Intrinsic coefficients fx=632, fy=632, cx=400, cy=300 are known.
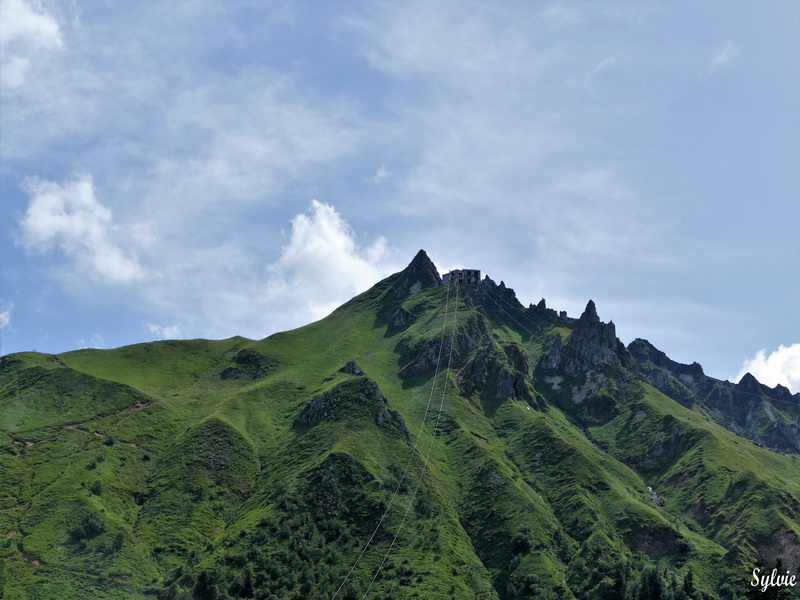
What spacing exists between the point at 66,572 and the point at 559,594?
13952cm

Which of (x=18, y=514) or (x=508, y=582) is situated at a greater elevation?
(x=18, y=514)

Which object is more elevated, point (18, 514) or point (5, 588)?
point (18, 514)

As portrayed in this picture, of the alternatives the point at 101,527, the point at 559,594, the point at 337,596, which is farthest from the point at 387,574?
the point at 101,527

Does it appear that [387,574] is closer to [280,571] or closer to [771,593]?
[280,571]

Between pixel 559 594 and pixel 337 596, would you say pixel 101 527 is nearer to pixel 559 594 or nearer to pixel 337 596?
pixel 337 596

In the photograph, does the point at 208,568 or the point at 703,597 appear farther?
the point at 703,597

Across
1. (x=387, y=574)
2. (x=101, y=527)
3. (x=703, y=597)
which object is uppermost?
(x=101, y=527)

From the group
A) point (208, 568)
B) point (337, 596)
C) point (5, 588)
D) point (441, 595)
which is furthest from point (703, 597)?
point (5, 588)

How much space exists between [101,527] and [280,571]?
2203 inches

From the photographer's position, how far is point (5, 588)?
521 feet

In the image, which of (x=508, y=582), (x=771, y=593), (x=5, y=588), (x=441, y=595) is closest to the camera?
(x=771, y=593)

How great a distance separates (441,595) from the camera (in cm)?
18125

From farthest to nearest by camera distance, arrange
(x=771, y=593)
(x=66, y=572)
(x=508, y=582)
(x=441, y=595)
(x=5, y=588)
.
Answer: (x=508, y=582)
(x=441, y=595)
(x=66, y=572)
(x=5, y=588)
(x=771, y=593)

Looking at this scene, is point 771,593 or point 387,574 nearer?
point 771,593
